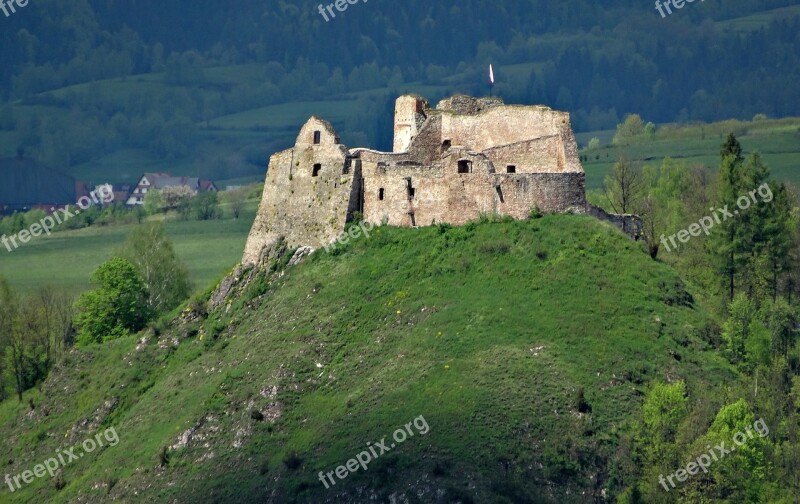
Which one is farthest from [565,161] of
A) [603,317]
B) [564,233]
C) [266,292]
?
[266,292]

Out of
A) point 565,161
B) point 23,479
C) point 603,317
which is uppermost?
point 565,161

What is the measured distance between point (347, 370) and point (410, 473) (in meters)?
7.76

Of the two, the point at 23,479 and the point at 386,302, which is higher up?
the point at 386,302

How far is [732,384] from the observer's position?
72000 mm

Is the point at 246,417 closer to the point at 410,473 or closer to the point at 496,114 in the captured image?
the point at 410,473

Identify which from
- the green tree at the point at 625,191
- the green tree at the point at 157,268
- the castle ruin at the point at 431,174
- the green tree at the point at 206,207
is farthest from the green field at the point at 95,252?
the castle ruin at the point at 431,174

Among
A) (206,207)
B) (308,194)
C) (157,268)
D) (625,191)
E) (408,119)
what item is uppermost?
(408,119)

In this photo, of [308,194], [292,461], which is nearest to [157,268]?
[308,194]

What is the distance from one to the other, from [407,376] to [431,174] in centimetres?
Answer: 1142

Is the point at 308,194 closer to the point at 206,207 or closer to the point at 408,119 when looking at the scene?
the point at 408,119

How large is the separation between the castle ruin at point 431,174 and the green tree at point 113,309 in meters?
8.73

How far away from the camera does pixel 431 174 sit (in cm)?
7900

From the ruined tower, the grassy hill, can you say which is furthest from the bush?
the ruined tower

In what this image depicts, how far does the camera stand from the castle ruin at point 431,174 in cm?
7769
